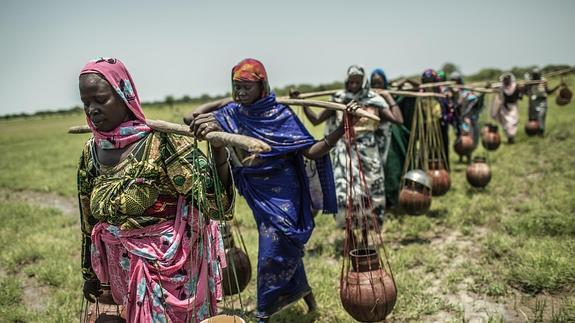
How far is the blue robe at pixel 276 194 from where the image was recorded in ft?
12.3

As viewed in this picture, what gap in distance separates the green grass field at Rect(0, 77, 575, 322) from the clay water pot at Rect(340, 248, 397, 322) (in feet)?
2.69

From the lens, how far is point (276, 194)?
150 inches

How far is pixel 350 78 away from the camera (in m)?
5.63

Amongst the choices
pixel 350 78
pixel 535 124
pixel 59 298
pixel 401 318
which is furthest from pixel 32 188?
pixel 535 124

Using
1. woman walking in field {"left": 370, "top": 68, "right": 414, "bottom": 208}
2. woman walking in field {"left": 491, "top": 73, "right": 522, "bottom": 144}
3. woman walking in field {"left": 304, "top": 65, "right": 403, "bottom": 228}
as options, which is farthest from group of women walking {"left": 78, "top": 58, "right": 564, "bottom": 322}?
woman walking in field {"left": 491, "top": 73, "right": 522, "bottom": 144}

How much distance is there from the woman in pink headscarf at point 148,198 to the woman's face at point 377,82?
4.55 metres

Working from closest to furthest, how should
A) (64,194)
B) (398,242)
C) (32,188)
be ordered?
(398,242) → (64,194) → (32,188)

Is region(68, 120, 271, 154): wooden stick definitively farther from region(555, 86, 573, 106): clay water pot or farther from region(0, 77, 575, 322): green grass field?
Result: region(555, 86, 573, 106): clay water pot

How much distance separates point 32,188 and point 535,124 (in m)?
13.4

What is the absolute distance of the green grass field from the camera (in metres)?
4.10

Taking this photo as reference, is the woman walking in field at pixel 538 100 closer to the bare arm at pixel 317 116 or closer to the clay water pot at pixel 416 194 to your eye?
the clay water pot at pixel 416 194

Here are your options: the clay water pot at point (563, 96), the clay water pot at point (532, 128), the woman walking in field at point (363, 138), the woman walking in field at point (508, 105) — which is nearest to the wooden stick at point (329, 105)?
the woman walking in field at point (363, 138)

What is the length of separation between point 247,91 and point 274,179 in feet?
2.30

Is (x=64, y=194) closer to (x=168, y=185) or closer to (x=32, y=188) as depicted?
(x=32, y=188)
